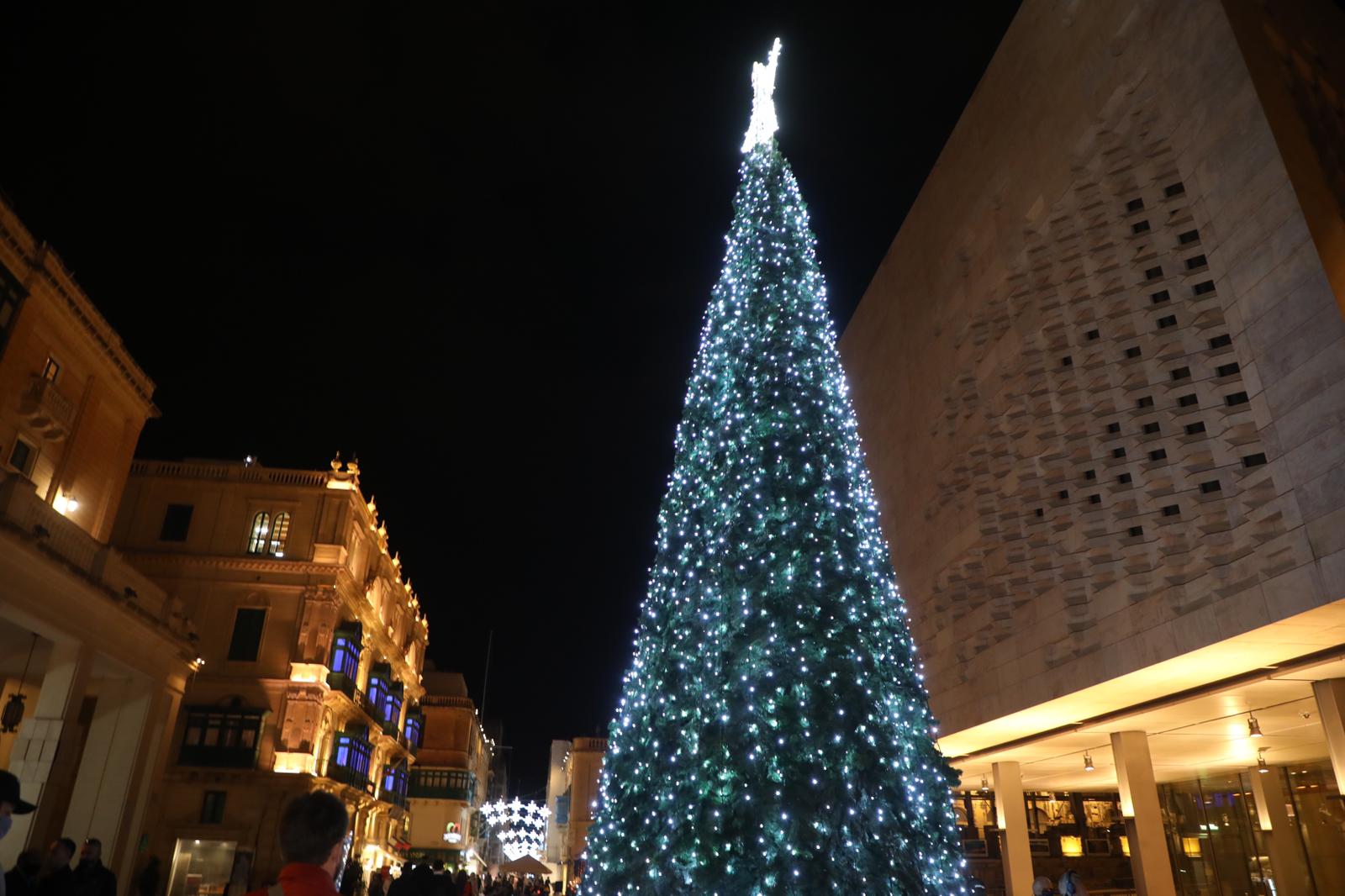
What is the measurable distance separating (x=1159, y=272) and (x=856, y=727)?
36.2 feet

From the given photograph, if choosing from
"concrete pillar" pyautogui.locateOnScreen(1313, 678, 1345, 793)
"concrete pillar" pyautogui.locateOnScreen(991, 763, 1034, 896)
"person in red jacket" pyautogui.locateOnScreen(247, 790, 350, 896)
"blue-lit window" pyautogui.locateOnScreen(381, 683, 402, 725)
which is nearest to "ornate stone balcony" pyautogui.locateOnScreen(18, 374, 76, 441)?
"person in red jacket" pyautogui.locateOnScreen(247, 790, 350, 896)

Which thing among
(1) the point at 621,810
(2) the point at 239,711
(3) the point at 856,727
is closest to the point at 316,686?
(2) the point at 239,711

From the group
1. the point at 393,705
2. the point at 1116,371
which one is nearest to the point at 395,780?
the point at 393,705

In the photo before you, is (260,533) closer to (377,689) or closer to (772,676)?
(377,689)

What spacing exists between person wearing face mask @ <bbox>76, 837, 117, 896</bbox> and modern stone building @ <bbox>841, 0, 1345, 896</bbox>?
14.3m

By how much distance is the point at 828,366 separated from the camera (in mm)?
9641

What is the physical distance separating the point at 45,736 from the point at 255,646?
47.3 ft

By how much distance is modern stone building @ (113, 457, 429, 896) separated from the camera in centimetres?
2564

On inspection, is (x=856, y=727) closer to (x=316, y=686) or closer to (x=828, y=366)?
(x=828, y=366)

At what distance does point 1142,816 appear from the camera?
16938 millimetres

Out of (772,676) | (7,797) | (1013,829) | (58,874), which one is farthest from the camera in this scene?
(1013,829)

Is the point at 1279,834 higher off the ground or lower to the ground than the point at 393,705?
lower

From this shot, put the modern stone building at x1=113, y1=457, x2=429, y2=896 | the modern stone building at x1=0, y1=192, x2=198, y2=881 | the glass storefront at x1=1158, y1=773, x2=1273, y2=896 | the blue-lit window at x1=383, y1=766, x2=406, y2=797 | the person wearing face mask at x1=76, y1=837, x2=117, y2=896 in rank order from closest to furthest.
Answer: the person wearing face mask at x1=76, y1=837, x2=117, y2=896
the modern stone building at x1=0, y1=192, x2=198, y2=881
the glass storefront at x1=1158, y1=773, x2=1273, y2=896
the modern stone building at x1=113, y1=457, x2=429, y2=896
the blue-lit window at x1=383, y1=766, x2=406, y2=797

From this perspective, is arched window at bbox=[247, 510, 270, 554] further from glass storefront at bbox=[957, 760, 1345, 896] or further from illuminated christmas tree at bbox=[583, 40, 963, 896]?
illuminated christmas tree at bbox=[583, 40, 963, 896]
